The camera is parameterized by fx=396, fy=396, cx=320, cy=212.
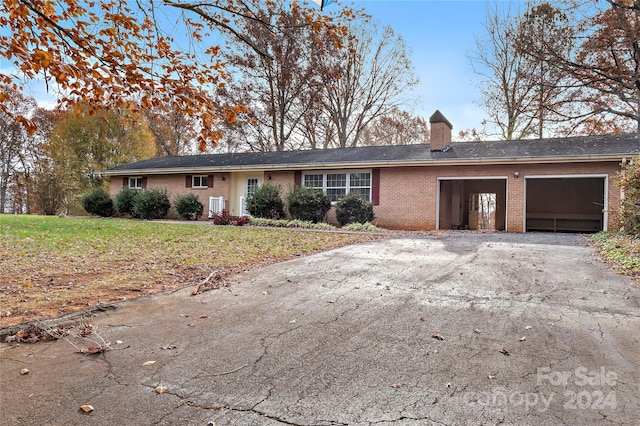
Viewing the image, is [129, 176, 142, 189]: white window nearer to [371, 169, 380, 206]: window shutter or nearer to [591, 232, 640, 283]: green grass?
[371, 169, 380, 206]: window shutter

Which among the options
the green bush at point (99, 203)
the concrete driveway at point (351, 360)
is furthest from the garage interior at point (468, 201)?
the green bush at point (99, 203)

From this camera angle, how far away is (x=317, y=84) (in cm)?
2750

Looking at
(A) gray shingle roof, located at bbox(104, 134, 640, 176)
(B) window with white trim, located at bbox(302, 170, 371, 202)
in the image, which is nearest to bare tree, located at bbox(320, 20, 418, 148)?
(A) gray shingle roof, located at bbox(104, 134, 640, 176)

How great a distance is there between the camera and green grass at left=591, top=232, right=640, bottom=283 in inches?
247

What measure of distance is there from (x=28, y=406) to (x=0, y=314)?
2.17 metres

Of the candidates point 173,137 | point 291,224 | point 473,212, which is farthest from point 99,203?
point 473,212

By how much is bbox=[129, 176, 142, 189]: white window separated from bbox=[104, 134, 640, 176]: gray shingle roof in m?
0.57

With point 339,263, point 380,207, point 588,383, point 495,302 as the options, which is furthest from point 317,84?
point 588,383

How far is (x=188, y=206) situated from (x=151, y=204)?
185 centimetres

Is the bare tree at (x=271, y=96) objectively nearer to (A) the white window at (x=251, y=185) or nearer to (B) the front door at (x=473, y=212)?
(A) the white window at (x=251, y=185)

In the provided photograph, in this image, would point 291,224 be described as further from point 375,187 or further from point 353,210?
point 375,187

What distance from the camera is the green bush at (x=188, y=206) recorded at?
61.7 ft

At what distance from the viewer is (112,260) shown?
23.7 feet

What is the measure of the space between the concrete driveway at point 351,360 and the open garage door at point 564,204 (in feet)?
49.0
